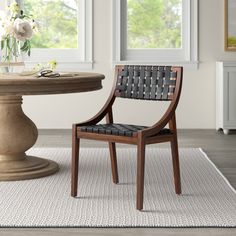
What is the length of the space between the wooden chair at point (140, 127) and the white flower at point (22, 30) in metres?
0.74

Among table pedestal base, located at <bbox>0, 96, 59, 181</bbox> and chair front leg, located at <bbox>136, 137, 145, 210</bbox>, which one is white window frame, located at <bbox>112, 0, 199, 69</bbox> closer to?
table pedestal base, located at <bbox>0, 96, 59, 181</bbox>

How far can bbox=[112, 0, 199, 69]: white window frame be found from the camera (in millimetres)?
6961

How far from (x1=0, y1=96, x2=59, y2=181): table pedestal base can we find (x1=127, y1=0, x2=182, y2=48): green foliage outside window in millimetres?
2807

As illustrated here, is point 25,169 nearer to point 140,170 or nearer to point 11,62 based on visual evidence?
point 11,62

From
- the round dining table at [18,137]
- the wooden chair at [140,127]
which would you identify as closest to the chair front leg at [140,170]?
the wooden chair at [140,127]

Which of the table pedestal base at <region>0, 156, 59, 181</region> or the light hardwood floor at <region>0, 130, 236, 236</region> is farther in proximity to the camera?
the table pedestal base at <region>0, 156, 59, 181</region>

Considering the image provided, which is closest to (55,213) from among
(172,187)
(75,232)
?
(75,232)

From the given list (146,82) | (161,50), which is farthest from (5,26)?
(161,50)

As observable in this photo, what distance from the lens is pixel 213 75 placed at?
704cm

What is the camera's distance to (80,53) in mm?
7090

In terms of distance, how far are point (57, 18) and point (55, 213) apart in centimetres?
400

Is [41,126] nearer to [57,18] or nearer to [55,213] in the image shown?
[57,18]

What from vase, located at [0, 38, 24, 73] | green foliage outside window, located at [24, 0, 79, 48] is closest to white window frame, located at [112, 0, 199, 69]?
green foliage outside window, located at [24, 0, 79, 48]

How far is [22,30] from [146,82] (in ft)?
3.34
